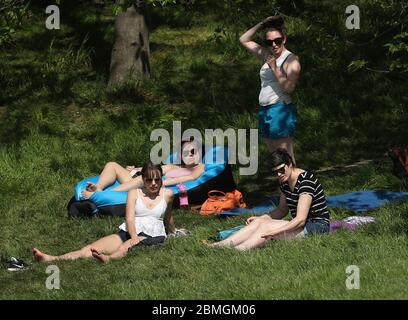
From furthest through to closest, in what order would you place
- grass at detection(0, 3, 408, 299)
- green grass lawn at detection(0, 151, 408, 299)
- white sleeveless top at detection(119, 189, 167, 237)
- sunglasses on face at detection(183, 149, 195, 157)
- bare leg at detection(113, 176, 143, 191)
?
sunglasses on face at detection(183, 149, 195, 157) → bare leg at detection(113, 176, 143, 191) → white sleeveless top at detection(119, 189, 167, 237) → grass at detection(0, 3, 408, 299) → green grass lawn at detection(0, 151, 408, 299)

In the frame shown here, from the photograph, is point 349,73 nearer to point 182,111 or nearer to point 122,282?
point 182,111

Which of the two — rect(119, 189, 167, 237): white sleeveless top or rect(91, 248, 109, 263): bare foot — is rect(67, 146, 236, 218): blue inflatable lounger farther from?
rect(91, 248, 109, 263): bare foot

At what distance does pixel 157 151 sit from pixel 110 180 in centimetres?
177

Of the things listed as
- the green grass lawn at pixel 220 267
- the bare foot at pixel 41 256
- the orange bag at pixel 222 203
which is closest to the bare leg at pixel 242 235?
the green grass lawn at pixel 220 267

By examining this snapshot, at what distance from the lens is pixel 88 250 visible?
31.4 ft

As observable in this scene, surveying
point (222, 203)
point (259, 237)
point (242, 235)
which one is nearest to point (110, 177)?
point (222, 203)

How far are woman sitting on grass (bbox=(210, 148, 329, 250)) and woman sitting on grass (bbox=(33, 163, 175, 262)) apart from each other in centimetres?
78

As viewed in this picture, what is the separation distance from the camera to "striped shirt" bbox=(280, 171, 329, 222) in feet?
30.2

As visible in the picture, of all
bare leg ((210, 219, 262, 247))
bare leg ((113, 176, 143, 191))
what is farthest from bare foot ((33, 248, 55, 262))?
bare leg ((113, 176, 143, 191))

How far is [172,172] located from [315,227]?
316 centimetres

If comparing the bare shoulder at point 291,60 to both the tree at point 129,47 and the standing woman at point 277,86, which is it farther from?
the tree at point 129,47

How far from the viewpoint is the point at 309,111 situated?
1436 centimetres

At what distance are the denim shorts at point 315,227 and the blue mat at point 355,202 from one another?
48.7 inches
